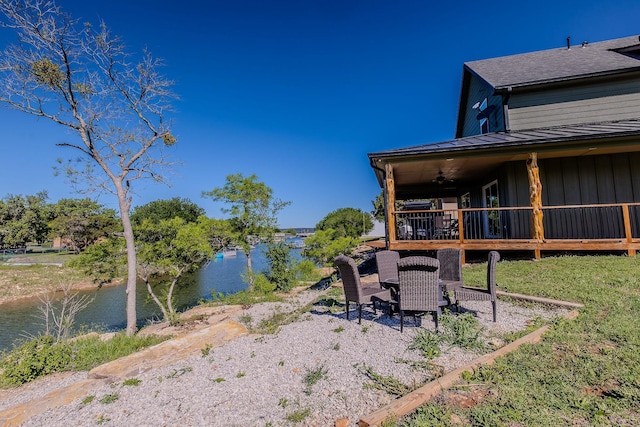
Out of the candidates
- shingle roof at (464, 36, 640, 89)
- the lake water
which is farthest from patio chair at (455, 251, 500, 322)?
the lake water

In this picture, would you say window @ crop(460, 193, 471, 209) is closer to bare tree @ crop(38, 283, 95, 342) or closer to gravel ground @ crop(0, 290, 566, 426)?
gravel ground @ crop(0, 290, 566, 426)

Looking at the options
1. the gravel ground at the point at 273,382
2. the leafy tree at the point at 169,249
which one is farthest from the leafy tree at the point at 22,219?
the gravel ground at the point at 273,382

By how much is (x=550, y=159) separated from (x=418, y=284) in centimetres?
828

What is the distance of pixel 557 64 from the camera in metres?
11.3

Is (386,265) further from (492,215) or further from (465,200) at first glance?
(465,200)

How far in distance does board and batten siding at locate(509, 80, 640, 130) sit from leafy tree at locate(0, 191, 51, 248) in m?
50.7

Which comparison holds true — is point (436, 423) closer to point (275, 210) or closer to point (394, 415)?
point (394, 415)

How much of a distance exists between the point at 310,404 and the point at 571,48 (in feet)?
53.6

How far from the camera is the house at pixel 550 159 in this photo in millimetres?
8125

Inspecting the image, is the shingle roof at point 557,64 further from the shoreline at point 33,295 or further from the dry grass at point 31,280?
the dry grass at point 31,280

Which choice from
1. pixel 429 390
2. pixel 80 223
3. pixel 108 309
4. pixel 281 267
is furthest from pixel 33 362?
pixel 80 223

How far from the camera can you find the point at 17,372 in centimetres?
439

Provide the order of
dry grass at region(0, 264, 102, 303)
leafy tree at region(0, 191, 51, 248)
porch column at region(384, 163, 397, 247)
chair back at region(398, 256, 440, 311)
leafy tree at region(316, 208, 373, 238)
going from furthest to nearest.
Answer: leafy tree at region(316, 208, 373, 238)
leafy tree at region(0, 191, 51, 248)
dry grass at region(0, 264, 102, 303)
porch column at region(384, 163, 397, 247)
chair back at region(398, 256, 440, 311)

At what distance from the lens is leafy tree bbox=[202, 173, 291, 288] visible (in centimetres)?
1471
